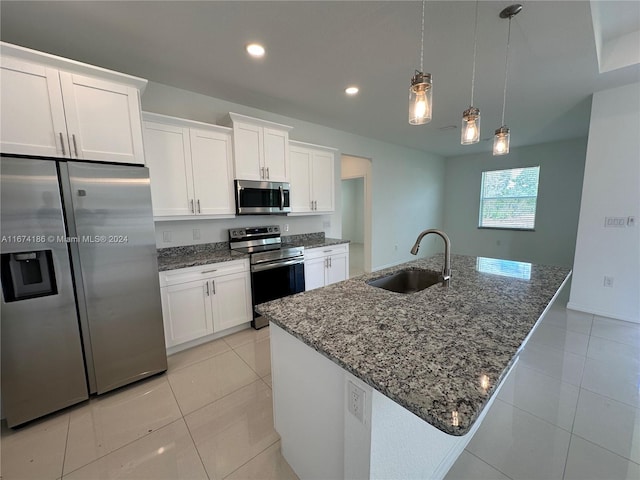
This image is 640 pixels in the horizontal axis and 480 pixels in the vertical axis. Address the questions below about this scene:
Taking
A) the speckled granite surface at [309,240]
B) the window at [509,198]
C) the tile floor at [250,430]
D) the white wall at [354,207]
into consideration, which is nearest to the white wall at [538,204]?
the window at [509,198]

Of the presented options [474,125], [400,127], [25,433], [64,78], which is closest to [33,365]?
[25,433]

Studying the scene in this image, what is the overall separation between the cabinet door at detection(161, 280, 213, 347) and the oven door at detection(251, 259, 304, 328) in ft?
1.62

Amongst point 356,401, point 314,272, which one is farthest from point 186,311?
point 356,401

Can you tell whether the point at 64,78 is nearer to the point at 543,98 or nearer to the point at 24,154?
the point at 24,154

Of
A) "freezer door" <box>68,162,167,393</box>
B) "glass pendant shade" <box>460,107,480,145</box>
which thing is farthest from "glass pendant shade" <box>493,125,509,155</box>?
"freezer door" <box>68,162,167,393</box>

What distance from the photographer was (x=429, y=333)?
1.02 metres

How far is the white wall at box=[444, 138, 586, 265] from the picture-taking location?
16.3 feet

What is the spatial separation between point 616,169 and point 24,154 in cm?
538

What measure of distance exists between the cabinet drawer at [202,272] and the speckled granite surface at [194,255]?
0.15 feet

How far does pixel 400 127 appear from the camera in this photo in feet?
13.2

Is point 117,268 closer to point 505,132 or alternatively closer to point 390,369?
point 390,369

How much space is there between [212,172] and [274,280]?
4.40 feet

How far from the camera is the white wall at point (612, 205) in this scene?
9.23ft

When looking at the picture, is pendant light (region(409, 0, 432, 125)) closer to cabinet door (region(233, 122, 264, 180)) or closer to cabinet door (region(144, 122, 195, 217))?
cabinet door (region(233, 122, 264, 180))
